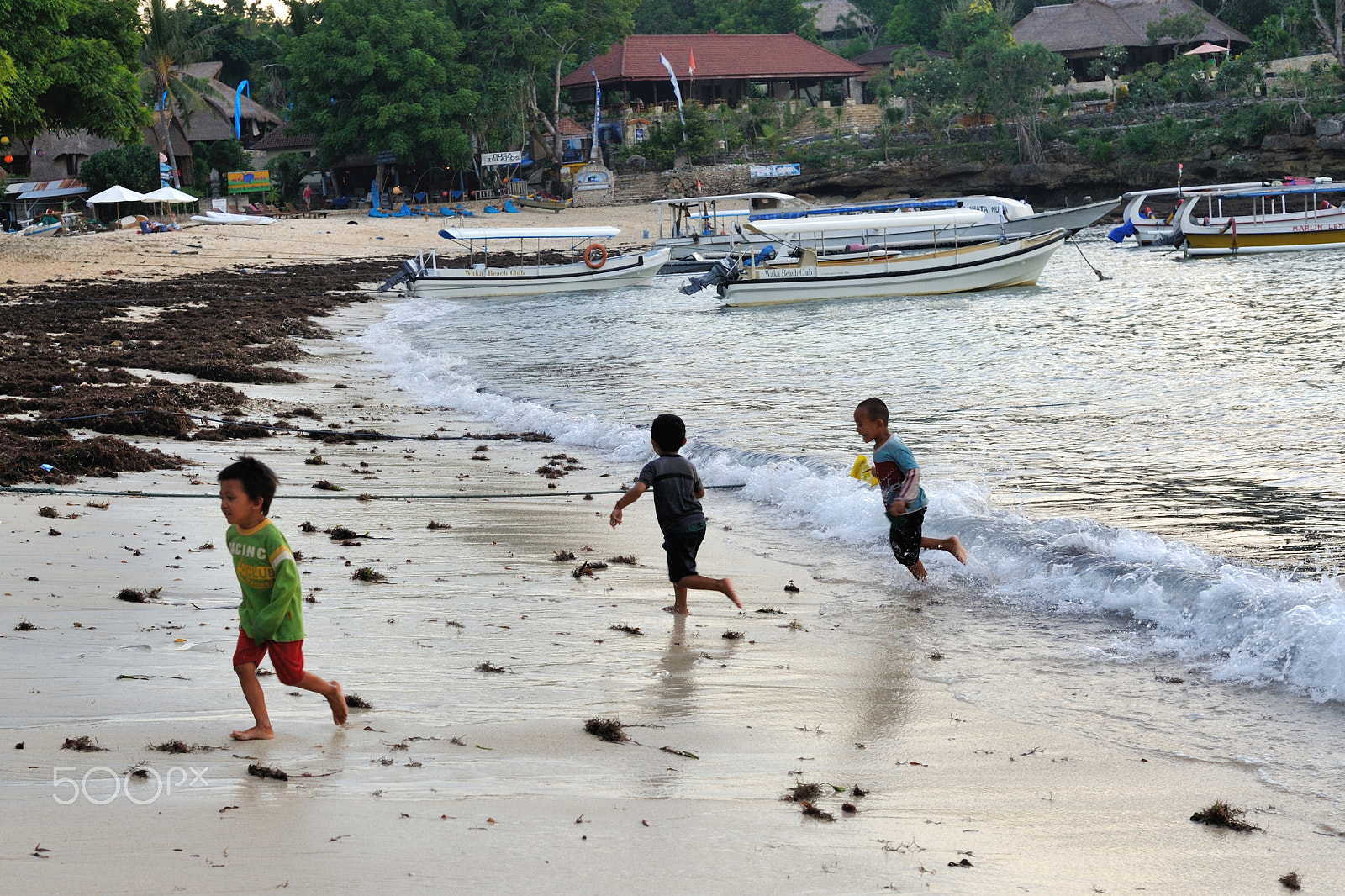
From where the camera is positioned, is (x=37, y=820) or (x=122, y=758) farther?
(x=122, y=758)

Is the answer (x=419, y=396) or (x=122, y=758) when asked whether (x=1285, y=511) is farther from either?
(x=419, y=396)

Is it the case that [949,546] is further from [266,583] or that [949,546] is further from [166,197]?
[166,197]

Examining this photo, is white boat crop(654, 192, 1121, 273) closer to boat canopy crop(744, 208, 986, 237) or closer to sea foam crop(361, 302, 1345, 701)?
boat canopy crop(744, 208, 986, 237)

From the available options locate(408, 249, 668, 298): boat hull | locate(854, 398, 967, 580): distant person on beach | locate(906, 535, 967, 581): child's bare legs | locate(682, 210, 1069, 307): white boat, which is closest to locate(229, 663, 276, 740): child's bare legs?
locate(854, 398, 967, 580): distant person on beach

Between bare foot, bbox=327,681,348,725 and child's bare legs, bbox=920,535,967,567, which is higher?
bare foot, bbox=327,681,348,725

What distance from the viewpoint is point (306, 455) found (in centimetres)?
1170

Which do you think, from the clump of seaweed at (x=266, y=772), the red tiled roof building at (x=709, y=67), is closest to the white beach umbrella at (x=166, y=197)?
the red tiled roof building at (x=709, y=67)

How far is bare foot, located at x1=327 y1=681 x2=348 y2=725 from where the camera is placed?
4652mm

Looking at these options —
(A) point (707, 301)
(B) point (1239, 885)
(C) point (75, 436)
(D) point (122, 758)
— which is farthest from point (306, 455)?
(A) point (707, 301)

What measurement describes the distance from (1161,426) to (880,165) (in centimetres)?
5960

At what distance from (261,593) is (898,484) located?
4165 mm

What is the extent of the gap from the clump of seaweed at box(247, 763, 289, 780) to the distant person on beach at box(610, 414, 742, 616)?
2.95 m

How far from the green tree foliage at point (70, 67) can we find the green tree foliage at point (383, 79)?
859 inches

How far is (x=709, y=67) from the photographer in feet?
244
